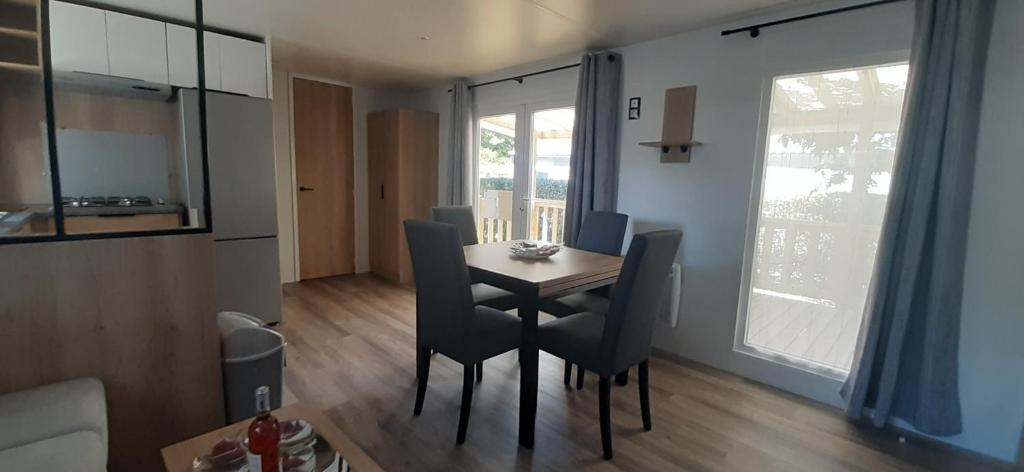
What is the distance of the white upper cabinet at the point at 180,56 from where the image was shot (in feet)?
9.58

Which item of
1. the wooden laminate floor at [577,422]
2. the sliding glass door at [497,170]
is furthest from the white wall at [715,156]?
the sliding glass door at [497,170]

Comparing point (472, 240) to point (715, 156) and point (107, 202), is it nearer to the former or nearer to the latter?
point (715, 156)

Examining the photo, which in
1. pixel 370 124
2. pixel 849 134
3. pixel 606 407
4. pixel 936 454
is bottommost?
pixel 936 454

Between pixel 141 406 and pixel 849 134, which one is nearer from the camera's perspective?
pixel 141 406

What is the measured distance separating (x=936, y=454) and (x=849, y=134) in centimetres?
163

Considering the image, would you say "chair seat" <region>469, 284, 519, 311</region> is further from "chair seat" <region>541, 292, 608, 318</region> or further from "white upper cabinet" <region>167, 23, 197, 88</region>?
"white upper cabinet" <region>167, 23, 197, 88</region>

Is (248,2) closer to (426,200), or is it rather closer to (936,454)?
(426,200)

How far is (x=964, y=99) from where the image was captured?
192cm

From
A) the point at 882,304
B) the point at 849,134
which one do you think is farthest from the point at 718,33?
the point at 882,304

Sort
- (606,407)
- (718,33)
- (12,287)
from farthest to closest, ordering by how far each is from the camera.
A: (718,33)
(606,407)
(12,287)

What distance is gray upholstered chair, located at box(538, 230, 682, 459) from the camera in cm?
184

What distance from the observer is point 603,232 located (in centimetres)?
309

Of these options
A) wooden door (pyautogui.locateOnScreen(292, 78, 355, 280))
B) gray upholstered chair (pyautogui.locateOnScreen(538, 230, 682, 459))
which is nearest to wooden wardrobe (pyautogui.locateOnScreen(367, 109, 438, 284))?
wooden door (pyautogui.locateOnScreen(292, 78, 355, 280))

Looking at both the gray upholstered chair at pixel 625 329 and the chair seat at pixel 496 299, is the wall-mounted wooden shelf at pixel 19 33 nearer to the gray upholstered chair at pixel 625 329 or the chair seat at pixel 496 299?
the chair seat at pixel 496 299
